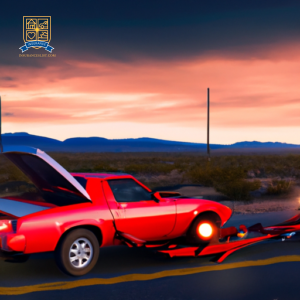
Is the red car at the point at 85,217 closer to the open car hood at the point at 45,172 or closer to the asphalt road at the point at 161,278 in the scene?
the open car hood at the point at 45,172

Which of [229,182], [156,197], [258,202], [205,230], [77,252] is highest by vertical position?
[156,197]

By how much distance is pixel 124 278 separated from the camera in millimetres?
7031

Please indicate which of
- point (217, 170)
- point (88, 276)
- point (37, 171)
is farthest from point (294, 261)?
point (217, 170)

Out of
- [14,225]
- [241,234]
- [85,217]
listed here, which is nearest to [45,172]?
[85,217]

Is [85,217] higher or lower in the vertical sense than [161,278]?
higher

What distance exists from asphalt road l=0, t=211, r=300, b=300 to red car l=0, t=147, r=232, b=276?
1.14 feet

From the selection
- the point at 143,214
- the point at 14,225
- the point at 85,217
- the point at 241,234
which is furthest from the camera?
the point at 241,234

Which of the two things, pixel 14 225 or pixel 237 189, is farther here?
pixel 237 189

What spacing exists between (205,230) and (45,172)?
2.96 m

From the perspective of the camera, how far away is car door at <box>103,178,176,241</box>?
25.0 feet

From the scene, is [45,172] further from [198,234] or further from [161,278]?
[198,234]

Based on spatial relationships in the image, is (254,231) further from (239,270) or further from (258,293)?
(258,293)

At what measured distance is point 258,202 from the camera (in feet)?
67.2

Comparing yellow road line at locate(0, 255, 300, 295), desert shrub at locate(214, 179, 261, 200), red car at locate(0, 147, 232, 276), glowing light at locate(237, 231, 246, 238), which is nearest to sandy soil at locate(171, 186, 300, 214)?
desert shrub at locate(214, 179, 261, 200)
